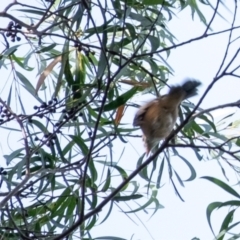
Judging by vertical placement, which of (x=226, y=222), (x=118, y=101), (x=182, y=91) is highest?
(x=118, y=101)

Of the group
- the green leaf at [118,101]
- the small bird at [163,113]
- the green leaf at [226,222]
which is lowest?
the green leaf at [226,222]

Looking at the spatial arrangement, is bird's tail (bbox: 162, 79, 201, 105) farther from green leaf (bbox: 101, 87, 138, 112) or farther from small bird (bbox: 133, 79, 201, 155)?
green leaf (bbox: 101, 87, 138, 112)

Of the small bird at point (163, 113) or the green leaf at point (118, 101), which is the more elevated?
the green leaf at point (118, 101)

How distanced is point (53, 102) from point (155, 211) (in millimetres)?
353

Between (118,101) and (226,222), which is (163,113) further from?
(226,222)

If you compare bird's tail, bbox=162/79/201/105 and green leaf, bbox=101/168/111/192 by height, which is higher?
green leaf, bbox=101/168/111/192

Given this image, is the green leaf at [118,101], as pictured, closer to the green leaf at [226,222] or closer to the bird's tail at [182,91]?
the bird's tail at [182,91]

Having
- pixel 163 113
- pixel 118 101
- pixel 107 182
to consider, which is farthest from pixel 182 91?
pixel 107 182

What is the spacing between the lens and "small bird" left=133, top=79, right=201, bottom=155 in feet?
5.06

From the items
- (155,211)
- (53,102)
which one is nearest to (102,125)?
(53,102)

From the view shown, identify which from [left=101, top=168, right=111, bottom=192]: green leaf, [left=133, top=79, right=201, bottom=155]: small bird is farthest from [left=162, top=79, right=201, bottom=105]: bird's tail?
[left=101, top=168, right=111, bottom=192]: green leaf

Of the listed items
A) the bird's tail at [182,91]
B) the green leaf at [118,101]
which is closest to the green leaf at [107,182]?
the green leaf at [118,101]

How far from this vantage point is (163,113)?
5.07 ft

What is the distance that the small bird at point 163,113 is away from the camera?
1.54 metres
